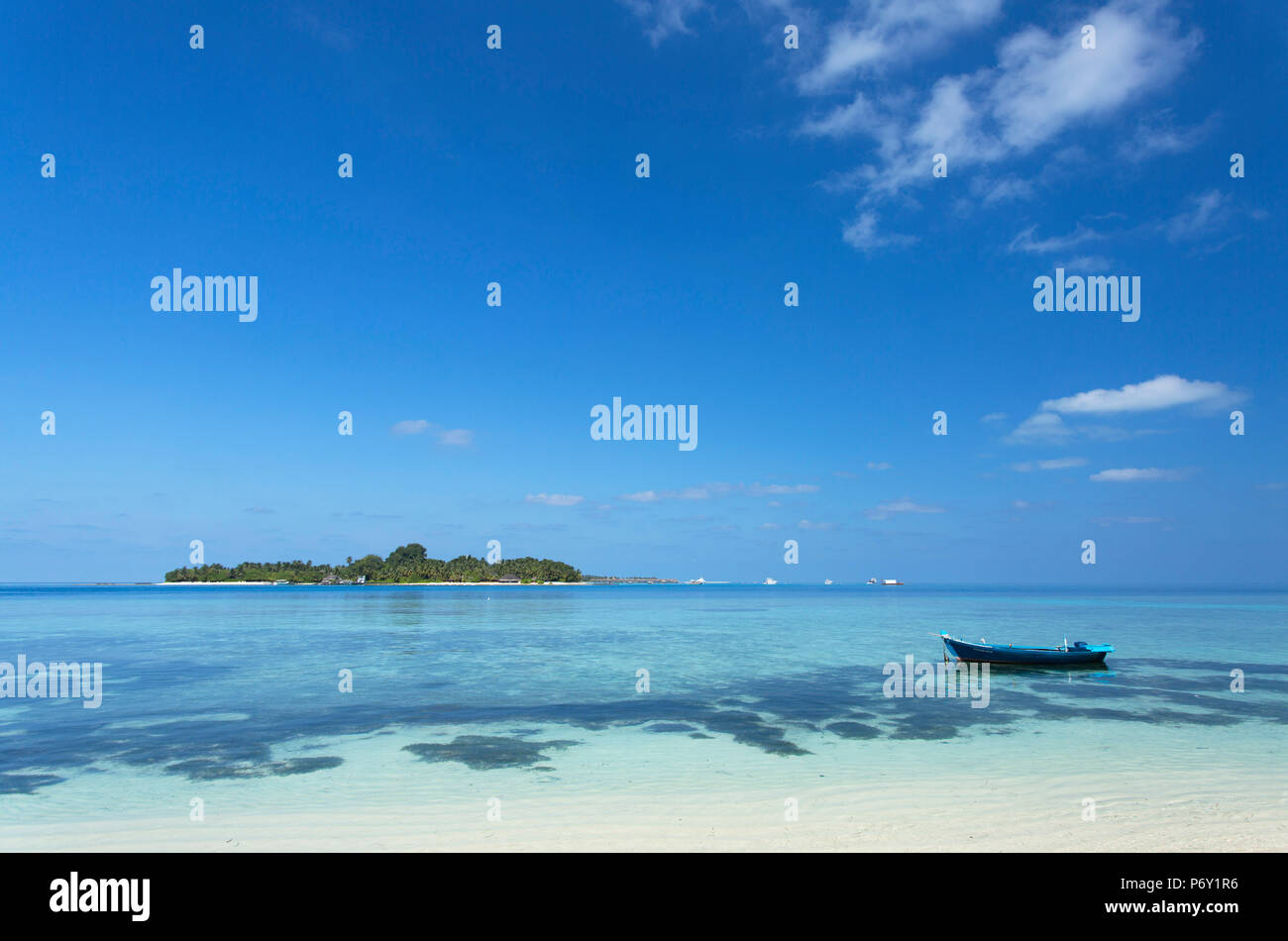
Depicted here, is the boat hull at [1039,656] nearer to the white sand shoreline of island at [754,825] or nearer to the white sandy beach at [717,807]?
the white sandy beach at [717,807]

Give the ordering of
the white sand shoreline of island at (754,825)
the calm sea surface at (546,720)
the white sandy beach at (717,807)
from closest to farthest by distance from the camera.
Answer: the white sand shoreline of island at (754,825) → the white sandy beach at (717,807) → the calm sea surface at (546,720)

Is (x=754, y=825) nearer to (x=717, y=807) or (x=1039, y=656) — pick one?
(x=717, y=807)

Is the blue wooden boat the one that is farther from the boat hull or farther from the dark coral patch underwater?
the dark coral patch underwater

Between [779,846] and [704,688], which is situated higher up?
[779,846]

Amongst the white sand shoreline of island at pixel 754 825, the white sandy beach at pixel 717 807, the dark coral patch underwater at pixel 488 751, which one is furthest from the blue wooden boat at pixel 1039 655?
the dark coral patch underwater at pixel 488 751

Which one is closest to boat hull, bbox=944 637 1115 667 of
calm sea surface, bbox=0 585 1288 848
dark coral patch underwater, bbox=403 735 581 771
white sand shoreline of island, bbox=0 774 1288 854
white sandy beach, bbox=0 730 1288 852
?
calm sea surface, bbox=0 585 1288 848

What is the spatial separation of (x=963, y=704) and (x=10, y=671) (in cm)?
4029

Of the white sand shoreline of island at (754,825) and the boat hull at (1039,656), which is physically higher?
the white sand shoreline of island at (754,825)

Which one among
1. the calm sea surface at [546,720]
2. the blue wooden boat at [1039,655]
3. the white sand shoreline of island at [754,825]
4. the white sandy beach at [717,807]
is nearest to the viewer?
the white sand shoreline of island at [754,825]

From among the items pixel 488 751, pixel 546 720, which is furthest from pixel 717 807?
pixel 546 720

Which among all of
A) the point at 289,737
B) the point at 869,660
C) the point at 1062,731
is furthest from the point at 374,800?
the point at 869,660
